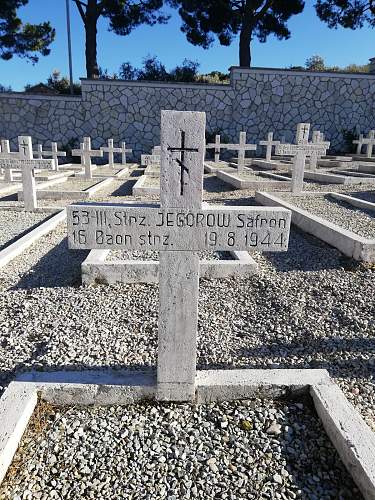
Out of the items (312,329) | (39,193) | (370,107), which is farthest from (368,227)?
(370,107)

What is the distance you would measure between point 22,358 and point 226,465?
1487 mm

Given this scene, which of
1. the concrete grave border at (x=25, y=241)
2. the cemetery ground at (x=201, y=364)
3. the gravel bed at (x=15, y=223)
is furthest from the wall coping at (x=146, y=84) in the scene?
the cemetery ground at (x=201, y=364)

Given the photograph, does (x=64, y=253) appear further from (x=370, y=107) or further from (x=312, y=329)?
(x=370, y=107)

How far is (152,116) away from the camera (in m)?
19.4

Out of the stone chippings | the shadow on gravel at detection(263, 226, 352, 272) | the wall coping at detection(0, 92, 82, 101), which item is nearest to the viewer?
the stone chippings

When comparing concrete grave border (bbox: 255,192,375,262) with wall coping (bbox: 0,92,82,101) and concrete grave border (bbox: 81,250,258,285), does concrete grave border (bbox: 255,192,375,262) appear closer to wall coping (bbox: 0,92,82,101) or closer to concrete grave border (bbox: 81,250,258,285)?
concrete grave border (bbox: 81,250,258,285)

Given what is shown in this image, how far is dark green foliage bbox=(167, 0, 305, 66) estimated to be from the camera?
71.9ft

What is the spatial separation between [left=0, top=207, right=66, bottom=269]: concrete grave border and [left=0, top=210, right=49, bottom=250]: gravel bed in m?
0.35

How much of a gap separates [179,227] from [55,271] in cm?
267

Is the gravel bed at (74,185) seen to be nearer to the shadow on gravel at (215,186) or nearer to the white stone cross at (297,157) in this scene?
the shadow on gravel at (215,186)

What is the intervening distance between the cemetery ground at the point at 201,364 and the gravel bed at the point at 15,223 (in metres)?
0.91

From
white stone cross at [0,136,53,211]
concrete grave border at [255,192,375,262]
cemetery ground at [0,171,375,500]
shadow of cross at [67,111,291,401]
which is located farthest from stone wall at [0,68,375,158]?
shadow of cross at [67,111,291,401]

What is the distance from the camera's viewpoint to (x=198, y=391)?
6.63 feet

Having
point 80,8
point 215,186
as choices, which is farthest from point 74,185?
point 80,8
